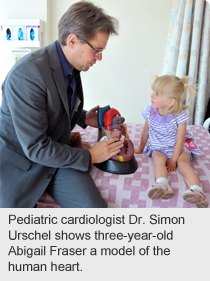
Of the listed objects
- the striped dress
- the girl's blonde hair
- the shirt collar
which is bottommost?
the striped dress

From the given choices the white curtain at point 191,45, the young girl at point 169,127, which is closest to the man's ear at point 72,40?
the young girl at point 169,127

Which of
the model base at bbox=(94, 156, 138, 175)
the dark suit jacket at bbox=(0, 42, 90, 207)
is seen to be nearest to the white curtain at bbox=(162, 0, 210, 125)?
the model base at bbox=(94, 156, 138, 175)

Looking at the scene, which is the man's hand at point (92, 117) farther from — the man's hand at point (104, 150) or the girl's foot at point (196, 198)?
the girl's foot at point (196, 198)

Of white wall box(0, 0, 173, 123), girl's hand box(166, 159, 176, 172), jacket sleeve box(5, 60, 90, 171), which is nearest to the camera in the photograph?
jacket sleeve box(5, 60, 90, 171)

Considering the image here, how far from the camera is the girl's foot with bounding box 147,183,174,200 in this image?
4.17ft

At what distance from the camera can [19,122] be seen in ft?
3.94

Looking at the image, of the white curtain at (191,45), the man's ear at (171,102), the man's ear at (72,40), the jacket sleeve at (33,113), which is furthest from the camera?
the white curtain at (191,45)

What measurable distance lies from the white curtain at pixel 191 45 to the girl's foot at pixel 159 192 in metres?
1.62

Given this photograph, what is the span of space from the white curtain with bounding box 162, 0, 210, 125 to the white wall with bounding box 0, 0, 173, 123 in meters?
0.23

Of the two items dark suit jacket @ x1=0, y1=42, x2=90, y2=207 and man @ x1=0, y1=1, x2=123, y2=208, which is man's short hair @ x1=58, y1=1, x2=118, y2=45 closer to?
man @ x1=0, y1=1, x2=123, y2=208

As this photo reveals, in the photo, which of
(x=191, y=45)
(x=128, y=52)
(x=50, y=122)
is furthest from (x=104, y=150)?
(x=128, y=52)

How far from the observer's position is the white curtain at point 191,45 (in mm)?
2652

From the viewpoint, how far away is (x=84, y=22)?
4.19 feet

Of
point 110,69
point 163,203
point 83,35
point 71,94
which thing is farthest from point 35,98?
point 110,69
